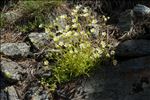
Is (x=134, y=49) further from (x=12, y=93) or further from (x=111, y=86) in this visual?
(x=12, y=93)

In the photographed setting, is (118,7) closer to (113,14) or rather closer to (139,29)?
(113,14)

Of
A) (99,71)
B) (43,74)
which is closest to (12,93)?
(43,74)

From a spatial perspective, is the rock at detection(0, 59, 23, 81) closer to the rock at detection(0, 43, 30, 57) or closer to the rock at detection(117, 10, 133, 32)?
the rock at detection(0, 43, 30, 57)

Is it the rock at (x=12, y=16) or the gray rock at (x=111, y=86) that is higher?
the rock at (x=12, y=16)

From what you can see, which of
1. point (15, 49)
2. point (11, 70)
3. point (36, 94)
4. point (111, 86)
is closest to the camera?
point (111, 86)

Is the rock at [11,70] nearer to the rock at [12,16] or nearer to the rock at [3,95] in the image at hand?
the rock at [3,95]

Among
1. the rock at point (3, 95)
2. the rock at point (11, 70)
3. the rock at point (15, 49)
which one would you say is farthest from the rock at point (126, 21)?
the rock at point (3, 95)

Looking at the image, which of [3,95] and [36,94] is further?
[3,95]

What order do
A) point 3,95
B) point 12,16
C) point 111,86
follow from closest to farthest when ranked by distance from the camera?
point 111,86
point 3,95
point 12,16
